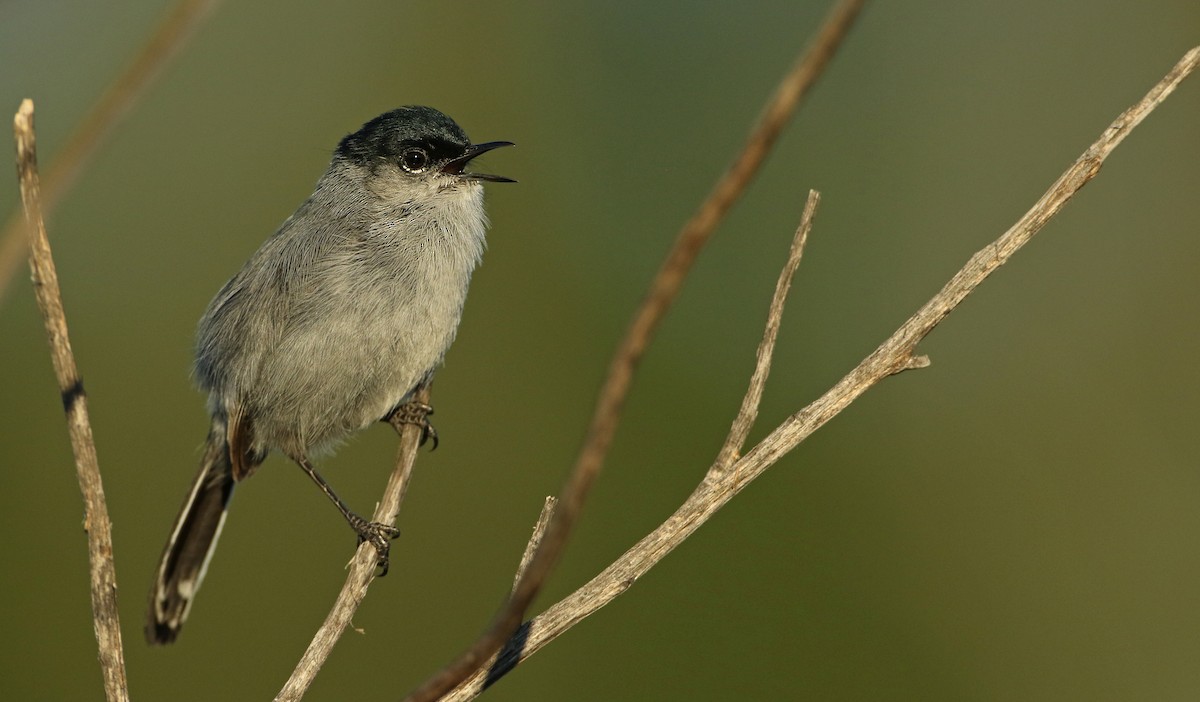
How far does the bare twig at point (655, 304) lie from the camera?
963 mm

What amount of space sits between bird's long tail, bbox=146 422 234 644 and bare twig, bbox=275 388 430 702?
1399 millimetres

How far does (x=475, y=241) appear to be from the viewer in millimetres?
4371

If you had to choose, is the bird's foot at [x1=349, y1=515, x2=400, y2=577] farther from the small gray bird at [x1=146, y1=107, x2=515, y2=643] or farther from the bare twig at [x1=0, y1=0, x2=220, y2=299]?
the bare twig at [x1=0, y1=0, x2=220, y2=299]

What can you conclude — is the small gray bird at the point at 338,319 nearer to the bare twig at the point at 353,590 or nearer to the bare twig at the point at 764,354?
the bare twig at the point at 353,590

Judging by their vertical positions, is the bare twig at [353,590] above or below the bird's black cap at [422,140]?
below

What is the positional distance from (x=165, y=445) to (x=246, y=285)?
350 cm

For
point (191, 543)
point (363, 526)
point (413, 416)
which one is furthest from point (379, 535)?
point (191, 543)

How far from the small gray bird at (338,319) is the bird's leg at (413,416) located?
1 centimetres

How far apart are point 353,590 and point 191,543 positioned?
7.18 feet

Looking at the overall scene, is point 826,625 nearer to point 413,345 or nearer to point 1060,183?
point 413,345

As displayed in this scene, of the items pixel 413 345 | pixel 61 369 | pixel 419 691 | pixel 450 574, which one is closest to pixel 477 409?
pixel 450 574

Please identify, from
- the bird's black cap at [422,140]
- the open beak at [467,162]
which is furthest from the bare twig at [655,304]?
the bird's black cap at [422,140]

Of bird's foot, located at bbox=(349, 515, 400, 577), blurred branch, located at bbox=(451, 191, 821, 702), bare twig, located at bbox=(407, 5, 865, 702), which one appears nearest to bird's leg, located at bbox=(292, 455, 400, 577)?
bird's foot, located at bbox=(349, 515, 400, 577)

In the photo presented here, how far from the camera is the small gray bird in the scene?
4.14 m
